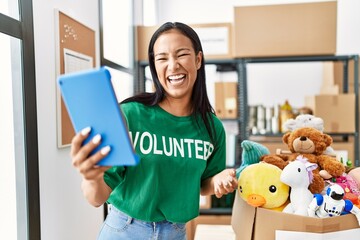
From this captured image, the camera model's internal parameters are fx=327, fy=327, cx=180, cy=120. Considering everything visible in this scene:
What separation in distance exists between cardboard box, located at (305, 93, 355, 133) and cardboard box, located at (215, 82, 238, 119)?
22.3 inches

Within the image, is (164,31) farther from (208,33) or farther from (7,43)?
(208,33)

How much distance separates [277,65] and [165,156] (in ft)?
8.35

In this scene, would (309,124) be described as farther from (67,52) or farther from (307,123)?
(67,52)

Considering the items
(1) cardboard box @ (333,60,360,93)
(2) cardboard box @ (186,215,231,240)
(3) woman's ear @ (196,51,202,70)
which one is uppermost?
(1) cardboard box @ (333,60,360,93)

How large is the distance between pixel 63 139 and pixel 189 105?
0.77 metres

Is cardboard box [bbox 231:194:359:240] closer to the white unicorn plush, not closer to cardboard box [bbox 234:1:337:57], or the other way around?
the white unicorn plush

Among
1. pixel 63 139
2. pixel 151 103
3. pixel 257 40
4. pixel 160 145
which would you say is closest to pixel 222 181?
pixel 160 145

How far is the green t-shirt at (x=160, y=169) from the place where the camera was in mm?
861

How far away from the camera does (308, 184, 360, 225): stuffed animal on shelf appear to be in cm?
85

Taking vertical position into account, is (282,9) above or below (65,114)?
above

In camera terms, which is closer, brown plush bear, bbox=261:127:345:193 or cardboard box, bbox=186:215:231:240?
brown plush bear, bbox=261:127:345:193

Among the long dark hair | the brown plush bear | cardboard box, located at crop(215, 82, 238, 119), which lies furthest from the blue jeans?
cardboard box, located at crop(215, 82, 238, 119)

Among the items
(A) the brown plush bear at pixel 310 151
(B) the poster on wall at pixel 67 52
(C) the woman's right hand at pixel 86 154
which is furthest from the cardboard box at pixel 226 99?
(C) the woman's right hand at pixel 86 154

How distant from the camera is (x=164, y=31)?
91 cm
